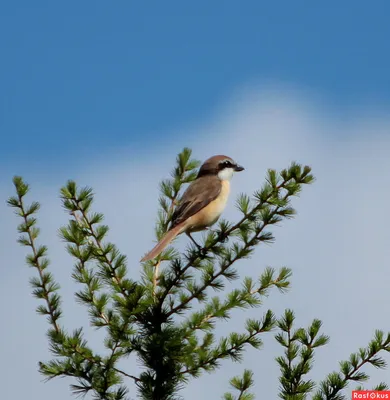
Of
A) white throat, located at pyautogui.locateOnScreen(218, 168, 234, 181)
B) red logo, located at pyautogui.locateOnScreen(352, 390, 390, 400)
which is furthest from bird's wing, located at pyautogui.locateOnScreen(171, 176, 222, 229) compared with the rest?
red logo, located at pyautogui.locateOnScreen(352, 390, 390, 400)

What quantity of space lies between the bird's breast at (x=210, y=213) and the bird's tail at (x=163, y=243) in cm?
47

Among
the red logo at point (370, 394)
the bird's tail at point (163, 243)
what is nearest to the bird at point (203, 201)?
the bird's tail at point (163, 243)

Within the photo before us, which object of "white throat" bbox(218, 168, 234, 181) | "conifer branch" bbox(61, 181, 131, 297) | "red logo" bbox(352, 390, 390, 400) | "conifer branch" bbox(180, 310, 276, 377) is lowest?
"red logo" bbox(352, 390, 390, 400)

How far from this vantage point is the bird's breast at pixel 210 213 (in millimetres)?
7909

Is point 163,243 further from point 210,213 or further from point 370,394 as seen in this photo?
point 370,394

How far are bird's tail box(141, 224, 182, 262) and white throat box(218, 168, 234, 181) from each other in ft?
5.48

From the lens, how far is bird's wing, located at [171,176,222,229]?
742 cm

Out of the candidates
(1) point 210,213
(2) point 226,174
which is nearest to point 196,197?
(1) point 210,213

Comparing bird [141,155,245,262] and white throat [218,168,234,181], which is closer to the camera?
bird [141,155,245,262]

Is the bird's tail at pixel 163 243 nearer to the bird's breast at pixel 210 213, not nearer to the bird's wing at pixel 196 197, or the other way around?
the bird's wing at pixel 196 197

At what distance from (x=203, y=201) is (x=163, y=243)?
3.71 feet

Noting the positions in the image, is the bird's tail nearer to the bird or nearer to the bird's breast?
the bird

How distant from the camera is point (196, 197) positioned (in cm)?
775

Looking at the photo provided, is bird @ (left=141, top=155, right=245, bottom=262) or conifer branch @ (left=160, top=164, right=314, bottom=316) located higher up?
bird @ (left=141, top=155, right=245, bottom=262)
